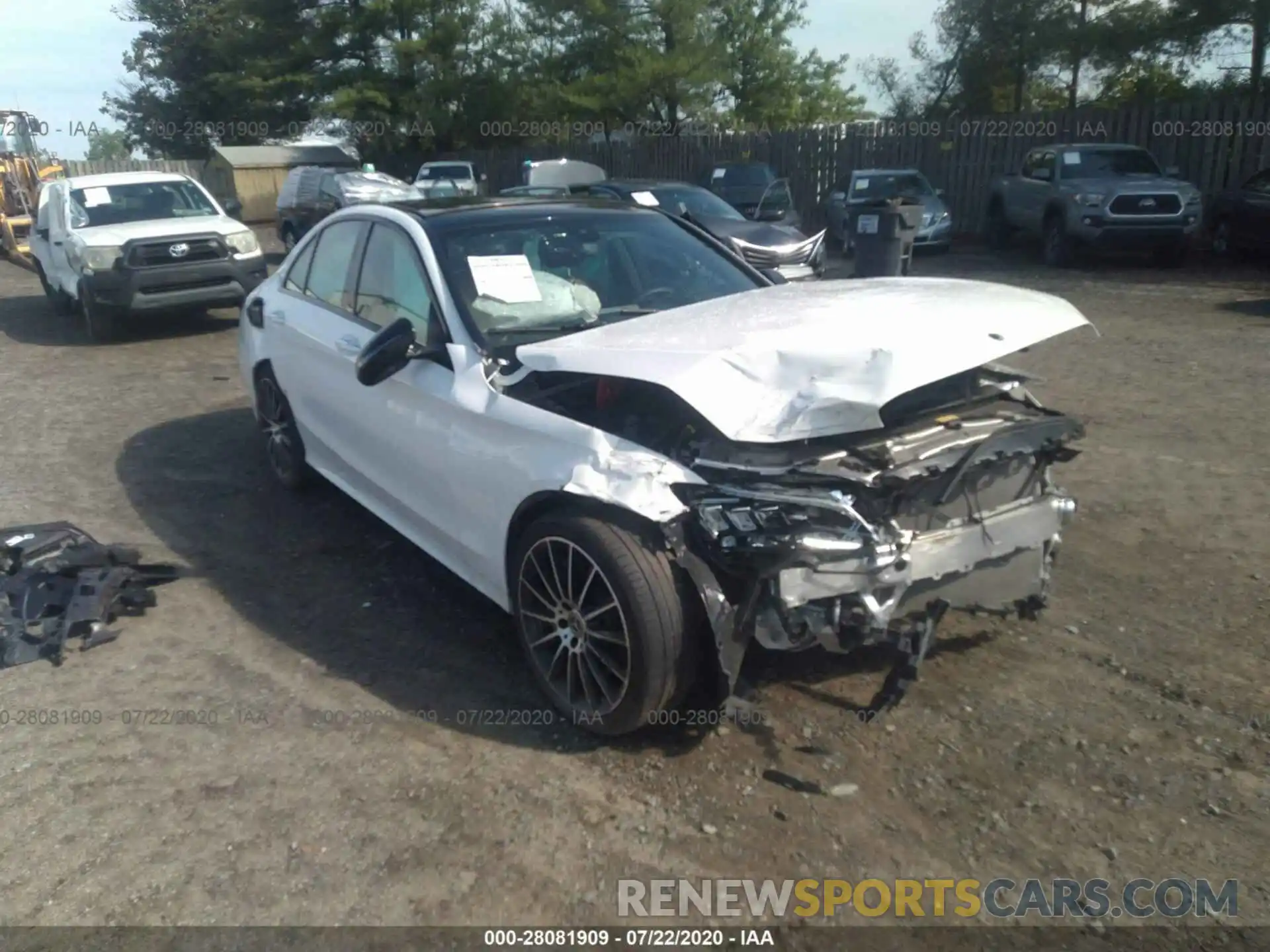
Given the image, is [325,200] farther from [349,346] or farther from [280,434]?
[349,346]

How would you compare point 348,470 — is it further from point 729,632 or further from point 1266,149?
point 1266,149

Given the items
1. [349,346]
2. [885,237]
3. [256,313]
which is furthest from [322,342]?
[885,237]

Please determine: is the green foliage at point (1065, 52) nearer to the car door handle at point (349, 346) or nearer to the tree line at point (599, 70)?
the tree line at point (599, 70)

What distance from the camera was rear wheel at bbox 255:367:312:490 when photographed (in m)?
6.16

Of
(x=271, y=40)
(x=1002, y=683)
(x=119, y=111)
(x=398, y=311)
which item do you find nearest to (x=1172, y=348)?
(x=1002, y=683)

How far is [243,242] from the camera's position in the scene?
41.3 feet

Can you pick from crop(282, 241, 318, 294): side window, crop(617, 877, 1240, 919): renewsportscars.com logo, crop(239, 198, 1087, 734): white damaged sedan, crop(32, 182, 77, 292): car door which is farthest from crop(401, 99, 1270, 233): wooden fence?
crop(617, 877, 1240, 919): renewsportscars.com logo

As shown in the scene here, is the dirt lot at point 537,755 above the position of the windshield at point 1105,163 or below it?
below

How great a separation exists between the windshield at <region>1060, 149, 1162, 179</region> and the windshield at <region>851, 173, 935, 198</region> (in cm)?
275

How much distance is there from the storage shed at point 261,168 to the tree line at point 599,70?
1.42m

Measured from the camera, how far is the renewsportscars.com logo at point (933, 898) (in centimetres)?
293

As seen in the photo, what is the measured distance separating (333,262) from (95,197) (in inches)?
356

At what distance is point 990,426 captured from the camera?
3832mm

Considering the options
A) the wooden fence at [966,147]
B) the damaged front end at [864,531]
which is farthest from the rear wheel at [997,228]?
the damaged front end at [864,531]
